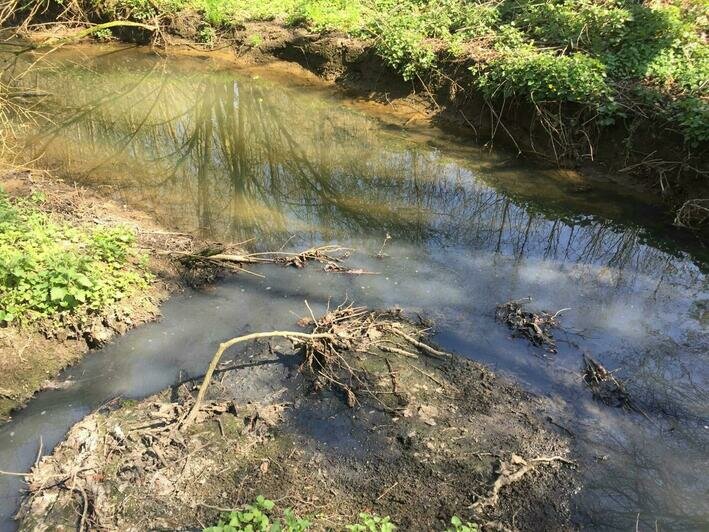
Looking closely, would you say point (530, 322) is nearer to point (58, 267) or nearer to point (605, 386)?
point (605, 386)

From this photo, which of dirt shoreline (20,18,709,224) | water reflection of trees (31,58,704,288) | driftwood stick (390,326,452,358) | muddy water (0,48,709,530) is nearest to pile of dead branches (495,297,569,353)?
muddy water (0,48,709,530)

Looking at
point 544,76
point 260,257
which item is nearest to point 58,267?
point 260,257

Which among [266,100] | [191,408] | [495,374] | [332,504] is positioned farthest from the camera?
[266,100]

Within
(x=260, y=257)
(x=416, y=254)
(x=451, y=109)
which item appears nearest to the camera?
(x=260, y=257)

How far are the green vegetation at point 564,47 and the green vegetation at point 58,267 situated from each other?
739cm

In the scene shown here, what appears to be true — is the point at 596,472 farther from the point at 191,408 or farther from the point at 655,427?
the point at 191,408

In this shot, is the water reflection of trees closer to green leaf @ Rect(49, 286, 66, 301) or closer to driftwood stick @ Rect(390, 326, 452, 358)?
driftwood stick @ Rect(390, 326, 452, 358)

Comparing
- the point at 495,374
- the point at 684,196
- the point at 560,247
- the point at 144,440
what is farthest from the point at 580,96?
the point at 144,440

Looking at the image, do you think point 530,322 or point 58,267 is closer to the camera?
point 58,267

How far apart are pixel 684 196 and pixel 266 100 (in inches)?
339

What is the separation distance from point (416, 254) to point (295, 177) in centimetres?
299

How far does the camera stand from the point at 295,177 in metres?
9.27

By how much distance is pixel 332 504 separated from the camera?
4039 millimetres

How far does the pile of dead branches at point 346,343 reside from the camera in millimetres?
5125
